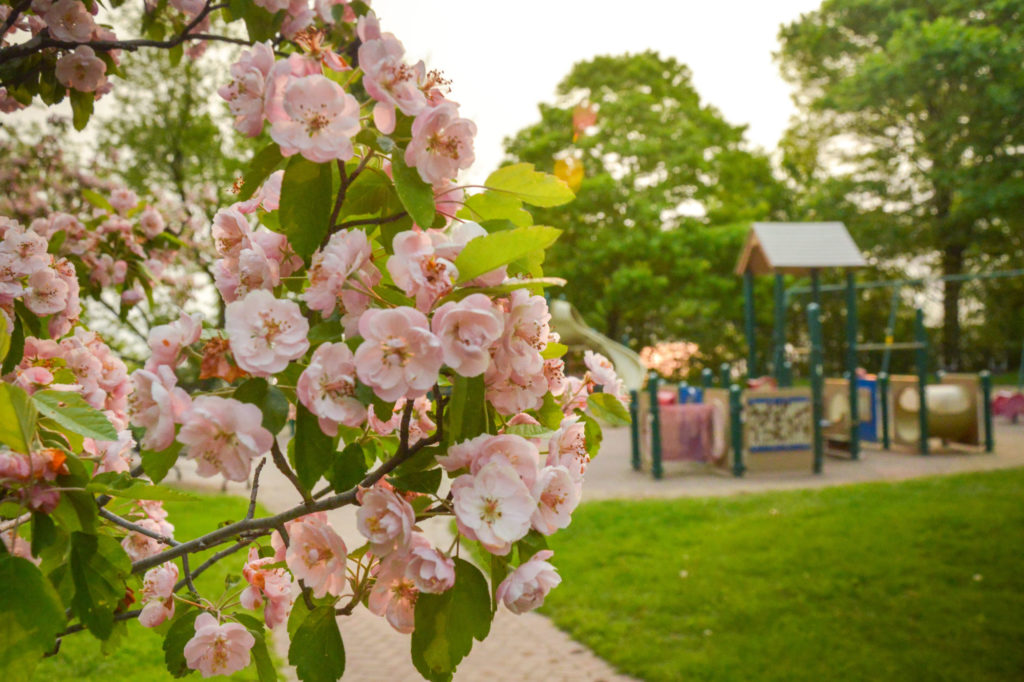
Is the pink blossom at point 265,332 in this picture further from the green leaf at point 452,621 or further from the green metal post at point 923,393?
the green metal post at point 923,393

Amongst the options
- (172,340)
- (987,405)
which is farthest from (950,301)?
(172,340)

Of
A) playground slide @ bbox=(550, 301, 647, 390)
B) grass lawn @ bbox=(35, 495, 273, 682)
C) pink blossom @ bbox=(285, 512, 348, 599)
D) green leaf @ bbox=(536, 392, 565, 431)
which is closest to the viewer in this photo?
pink blossom @ bbox=(285, 512, 348, 599)

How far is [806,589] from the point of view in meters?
6.10

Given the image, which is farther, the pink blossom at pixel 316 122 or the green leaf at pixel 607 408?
the green leaf at pixel 607 408

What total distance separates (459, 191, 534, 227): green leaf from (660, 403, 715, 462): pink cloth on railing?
37.5 ft

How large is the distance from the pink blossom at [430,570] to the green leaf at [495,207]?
1.93 ft

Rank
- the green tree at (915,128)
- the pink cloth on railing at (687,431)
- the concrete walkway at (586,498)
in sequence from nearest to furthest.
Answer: the concrete walkway at (586,498) < the pink cloth on railing at (687,431) < the green tree at (915,128)

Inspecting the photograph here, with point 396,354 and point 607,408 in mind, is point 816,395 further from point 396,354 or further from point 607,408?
point 396,354

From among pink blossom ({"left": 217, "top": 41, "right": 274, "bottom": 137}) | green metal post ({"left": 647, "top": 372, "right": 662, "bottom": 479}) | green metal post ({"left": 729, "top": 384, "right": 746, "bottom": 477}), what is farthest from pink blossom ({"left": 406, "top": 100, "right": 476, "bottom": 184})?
green metal post ({"left": 647, "top": 372, "right": 662, "bottom": 479})

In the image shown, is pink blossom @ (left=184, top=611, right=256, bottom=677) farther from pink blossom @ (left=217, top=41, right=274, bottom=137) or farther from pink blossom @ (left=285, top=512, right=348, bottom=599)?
pink blossom @ (left=217, top=41, right=274, bottom=137)

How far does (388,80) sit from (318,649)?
3.29 feet

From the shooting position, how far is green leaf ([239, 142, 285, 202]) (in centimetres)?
139

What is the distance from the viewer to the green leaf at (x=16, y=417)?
3.75 feet

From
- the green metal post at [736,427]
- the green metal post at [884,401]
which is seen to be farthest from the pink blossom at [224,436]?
the green metal post at [884,401]
